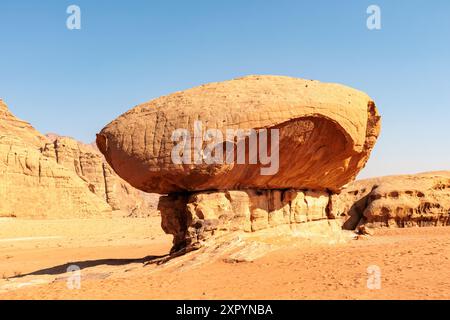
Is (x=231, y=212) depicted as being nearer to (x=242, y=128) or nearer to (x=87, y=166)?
(x=242, y=128)

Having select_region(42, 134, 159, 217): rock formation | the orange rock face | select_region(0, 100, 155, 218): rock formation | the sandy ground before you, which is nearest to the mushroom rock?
the orange rock face

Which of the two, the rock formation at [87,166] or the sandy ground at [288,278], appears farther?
the rock formation at [87,166]

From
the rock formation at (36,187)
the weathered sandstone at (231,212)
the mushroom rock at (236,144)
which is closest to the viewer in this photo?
the mushroom rock at (236,144)

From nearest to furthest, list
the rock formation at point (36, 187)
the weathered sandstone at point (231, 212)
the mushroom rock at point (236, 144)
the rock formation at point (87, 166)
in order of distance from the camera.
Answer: the mushroom rock at point (236, 144) → the weathered sandstone at point (231, 212) → the rock formation at point (36, 187) → the rock formation at point (87, 166)

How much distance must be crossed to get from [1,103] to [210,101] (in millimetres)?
50656

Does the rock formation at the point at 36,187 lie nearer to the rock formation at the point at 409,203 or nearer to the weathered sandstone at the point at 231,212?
the rock formation at the point at 409,203

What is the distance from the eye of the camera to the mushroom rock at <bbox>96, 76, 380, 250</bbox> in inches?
373

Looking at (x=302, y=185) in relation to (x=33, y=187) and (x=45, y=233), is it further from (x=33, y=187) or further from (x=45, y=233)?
(x=33, y=187)

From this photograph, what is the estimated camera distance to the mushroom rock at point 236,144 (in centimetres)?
947

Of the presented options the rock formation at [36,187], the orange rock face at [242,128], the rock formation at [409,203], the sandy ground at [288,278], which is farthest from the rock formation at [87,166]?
the sandy ground at [288,278]

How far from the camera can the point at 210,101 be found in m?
9.91

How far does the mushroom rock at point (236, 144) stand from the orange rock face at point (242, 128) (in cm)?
2

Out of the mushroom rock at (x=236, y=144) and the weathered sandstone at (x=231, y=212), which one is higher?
the mushroom rock at (x=236, y=144)
